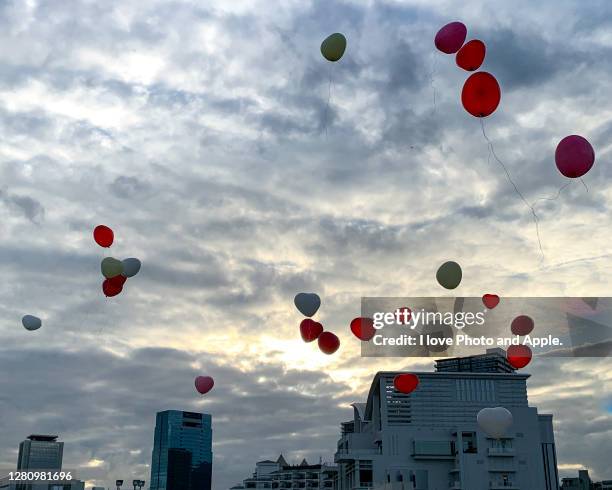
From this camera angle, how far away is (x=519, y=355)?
2208 centimetres

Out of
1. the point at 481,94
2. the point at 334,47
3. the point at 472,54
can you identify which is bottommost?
the point at 481,94

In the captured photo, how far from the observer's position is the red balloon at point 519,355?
21864mm

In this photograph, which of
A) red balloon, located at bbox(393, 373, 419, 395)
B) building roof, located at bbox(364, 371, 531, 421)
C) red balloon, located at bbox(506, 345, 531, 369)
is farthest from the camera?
building roof, located at bbox(364, 371, 531, 421)

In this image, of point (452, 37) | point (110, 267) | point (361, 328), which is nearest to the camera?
point (452, 37)

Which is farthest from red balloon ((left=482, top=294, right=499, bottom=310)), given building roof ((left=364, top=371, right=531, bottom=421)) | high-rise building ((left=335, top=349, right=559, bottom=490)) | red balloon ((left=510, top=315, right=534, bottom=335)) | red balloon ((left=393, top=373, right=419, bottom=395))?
building roof ((left=364, top=371, right=531, bottom=421))

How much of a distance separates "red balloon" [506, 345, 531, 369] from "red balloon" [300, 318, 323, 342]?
633 cm

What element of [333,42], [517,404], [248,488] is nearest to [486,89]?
[333,42]

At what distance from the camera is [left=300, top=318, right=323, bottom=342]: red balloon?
23578 millimetres

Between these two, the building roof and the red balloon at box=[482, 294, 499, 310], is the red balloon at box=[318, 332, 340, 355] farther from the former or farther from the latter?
the building roof

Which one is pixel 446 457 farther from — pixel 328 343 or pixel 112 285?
pixel 112 285

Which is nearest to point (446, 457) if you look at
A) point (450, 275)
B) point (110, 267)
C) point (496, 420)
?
point (496, 420)

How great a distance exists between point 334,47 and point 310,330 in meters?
9.78

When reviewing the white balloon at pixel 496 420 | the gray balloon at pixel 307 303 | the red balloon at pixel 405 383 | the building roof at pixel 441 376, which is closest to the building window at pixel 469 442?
the building roof at pixel 441 376

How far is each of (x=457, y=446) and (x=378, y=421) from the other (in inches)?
514
